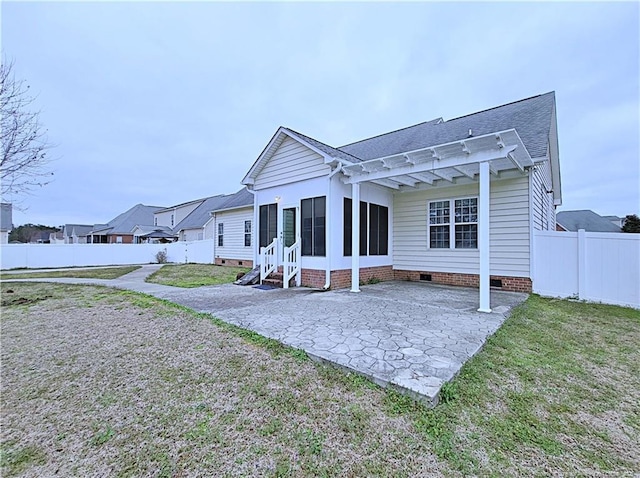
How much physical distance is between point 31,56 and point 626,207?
4310 centimetres

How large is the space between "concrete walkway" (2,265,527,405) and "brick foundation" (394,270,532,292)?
0.44m

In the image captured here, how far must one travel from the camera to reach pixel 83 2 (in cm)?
742

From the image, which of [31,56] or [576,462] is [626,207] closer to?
[576,462]

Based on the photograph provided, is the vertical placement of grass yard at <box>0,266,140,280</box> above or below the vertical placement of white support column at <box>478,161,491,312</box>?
below

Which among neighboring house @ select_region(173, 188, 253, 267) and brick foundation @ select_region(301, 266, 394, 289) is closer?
brick foundation @ select_region(301, 266, 394, 289)

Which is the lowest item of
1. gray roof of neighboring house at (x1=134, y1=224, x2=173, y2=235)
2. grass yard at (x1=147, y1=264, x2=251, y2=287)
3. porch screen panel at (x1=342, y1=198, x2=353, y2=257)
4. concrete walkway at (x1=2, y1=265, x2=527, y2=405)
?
grass yard at (x1=147, y1=264, x2=251, y2=287)

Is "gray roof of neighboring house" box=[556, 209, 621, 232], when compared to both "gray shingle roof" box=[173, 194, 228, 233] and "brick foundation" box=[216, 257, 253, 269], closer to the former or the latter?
"brick foundation" box=[216, 257, 253, 269]

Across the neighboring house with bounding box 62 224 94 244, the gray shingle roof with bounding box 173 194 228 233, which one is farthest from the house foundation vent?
the neighboring house with bounding box 62 224 94 244

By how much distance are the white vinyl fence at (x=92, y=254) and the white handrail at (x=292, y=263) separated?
1142cm

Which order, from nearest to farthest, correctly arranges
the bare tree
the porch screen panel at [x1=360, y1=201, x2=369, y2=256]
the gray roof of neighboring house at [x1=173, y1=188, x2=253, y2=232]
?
the bare tree → the porch screen panel at [x1=360, y1=201, x2=369, y2=256] → the gray roof of neighboring house at [x1=173, y1=188, x2=253, y2=232]

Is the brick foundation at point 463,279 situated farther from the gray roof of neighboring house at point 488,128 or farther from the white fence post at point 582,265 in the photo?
the gray roof of neighboring house at point 488,128

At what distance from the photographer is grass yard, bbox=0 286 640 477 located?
1.91 metres

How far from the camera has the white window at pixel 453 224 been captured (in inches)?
342

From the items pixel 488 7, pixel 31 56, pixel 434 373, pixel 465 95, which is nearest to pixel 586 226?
pixel 465 95
